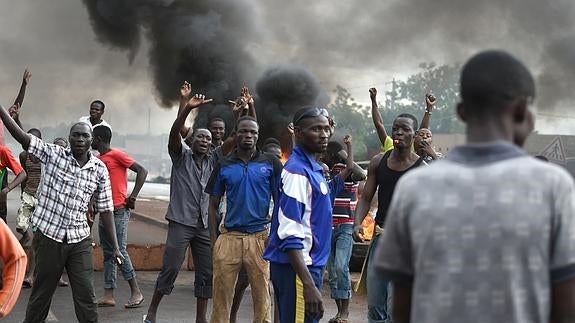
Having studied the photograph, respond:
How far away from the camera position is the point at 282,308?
4.10 metres

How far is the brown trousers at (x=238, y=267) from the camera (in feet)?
17.9

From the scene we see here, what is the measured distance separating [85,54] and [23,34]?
65.5 inches

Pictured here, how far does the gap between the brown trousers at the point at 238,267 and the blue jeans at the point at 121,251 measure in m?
1.82

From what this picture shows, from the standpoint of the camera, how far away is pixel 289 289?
409cm

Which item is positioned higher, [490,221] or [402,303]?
[490,221]

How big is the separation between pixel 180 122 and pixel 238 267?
43.6 inches

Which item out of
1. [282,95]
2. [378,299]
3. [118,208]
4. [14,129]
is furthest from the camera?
[282,95]

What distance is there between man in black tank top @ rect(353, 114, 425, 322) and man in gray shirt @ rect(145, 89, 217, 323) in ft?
4.51

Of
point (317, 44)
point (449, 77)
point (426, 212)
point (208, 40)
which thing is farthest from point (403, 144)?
point (449, 77)

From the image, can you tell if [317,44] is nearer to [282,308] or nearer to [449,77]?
[449,77]

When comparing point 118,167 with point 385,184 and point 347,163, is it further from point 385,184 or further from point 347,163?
point 385,184

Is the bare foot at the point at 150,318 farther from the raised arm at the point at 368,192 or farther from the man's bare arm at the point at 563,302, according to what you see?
the man's bare arm at the point at 563,302

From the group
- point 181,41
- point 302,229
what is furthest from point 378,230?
point 181,41

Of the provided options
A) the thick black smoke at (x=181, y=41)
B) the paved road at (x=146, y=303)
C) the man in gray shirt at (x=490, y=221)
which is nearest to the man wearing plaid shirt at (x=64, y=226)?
the paved road at (x=146, y=303)
